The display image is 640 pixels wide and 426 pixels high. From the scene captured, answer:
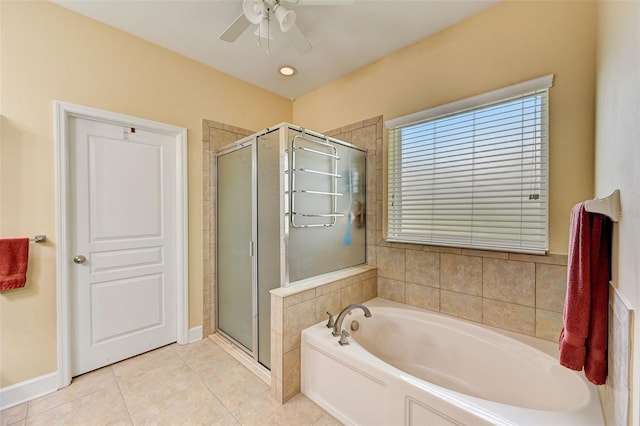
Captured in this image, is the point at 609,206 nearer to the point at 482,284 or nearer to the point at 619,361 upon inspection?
the point at 619,361

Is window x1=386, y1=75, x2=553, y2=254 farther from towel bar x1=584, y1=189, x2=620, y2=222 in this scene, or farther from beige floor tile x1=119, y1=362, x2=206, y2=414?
beige floor tile x1=119, y1=362, x2=206, y2=414

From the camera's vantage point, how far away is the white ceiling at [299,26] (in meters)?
1.85

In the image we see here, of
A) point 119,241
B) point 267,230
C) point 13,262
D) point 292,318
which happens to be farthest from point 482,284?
point 13,262

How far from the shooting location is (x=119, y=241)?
2.18 m

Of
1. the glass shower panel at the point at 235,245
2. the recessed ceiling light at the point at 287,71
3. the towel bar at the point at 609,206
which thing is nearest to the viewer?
the towel bar at the point at 609,206

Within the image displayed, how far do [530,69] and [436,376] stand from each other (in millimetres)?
2239

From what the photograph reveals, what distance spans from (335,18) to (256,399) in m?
2.82

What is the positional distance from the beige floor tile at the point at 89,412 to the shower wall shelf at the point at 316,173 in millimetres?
1628

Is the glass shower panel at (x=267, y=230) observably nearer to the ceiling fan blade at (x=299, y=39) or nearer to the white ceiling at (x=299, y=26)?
the ceiling fan blade at (x=299, y=39)

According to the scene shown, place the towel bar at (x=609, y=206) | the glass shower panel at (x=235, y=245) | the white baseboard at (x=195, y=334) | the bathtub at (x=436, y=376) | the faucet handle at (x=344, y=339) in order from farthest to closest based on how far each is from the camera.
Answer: the white baseboard at (x=195, y=334) → the glass shower panel at (x=235, y=245) → the faucet handle at (x=344, y=339) → the bathtub at (x=436, y=376) → the towel bar at (x=609, y=206)

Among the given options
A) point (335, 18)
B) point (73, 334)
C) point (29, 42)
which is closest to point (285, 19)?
point (335, 18)

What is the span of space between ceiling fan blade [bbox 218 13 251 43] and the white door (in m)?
1.16

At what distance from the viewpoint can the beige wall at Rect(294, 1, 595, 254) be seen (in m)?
1.56

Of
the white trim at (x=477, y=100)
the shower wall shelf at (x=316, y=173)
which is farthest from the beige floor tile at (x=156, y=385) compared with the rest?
the white trim at (x=477, y=100)
